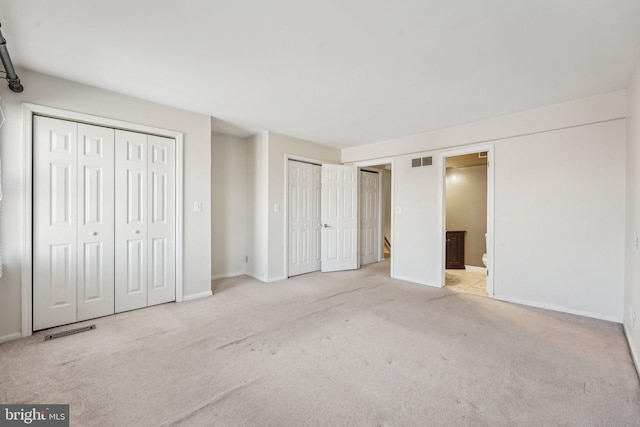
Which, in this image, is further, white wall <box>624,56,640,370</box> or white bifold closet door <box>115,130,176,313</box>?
white bifold closet door <box>115,130,176,313</box>

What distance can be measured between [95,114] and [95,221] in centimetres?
113

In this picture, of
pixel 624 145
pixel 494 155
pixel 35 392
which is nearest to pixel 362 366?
pixel 35 392

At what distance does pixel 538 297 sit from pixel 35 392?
190 inches

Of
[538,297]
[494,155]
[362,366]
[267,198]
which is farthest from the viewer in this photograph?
[267,198]

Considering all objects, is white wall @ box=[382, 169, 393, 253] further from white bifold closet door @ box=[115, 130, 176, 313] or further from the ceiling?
white bifold closet door @ box=[115, 130, 176, 313]

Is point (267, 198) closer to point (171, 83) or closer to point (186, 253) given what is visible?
point (186, 253)

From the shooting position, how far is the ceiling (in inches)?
A: 66.4

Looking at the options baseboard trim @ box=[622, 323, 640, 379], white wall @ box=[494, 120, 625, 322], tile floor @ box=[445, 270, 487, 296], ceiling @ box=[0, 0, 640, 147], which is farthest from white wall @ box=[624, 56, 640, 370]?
tile floor @ box=[445, 270, 487, 296]

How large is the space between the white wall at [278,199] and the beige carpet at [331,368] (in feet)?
4.25

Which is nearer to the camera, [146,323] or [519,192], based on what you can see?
[146,323]

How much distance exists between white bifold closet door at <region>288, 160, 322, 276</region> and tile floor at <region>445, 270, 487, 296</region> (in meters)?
2.37

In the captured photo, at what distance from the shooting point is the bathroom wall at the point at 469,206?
5.54m

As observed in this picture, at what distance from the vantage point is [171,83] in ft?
8.82

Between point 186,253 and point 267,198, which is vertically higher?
point 267,198
